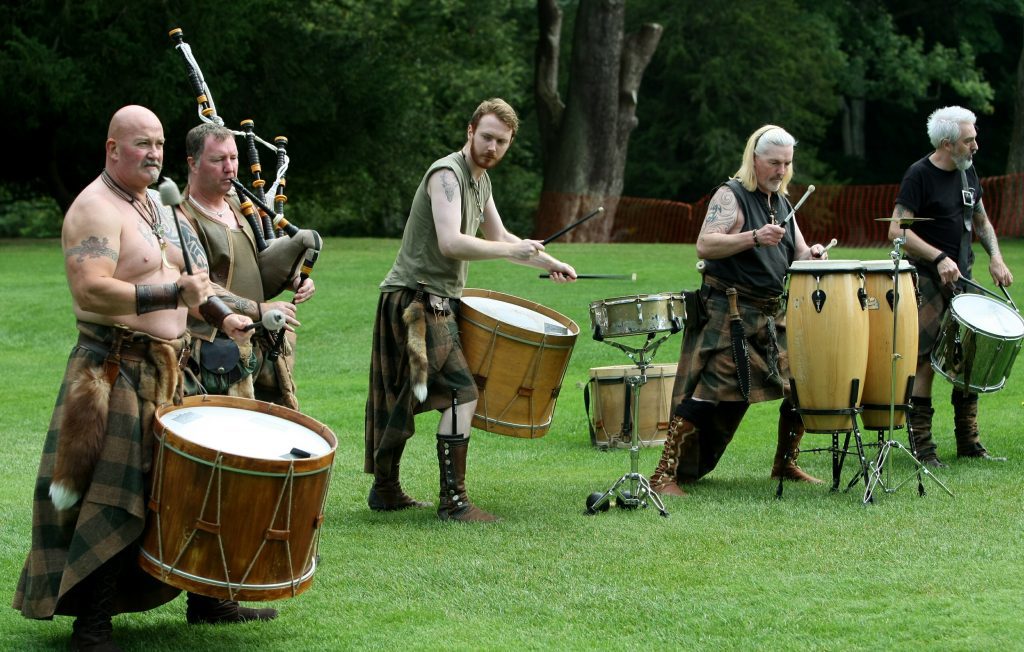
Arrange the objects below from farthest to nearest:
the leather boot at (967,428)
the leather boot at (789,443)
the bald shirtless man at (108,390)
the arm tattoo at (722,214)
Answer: the leather boot at (967,428)
the leather boot at (789,443)
the arm tattoo at (722,214)
the bald shirtless man at (108,390)

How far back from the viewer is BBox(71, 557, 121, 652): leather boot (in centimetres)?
461

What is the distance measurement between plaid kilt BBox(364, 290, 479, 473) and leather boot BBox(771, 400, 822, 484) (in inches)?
72.8

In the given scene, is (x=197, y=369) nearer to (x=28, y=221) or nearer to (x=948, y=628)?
(x=948, y=628)

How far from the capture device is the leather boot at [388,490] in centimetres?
702

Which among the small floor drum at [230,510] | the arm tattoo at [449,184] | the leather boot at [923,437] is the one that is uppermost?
the arm tattoo at [449,184]

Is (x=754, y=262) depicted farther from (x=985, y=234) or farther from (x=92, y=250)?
(x=92, y=250)

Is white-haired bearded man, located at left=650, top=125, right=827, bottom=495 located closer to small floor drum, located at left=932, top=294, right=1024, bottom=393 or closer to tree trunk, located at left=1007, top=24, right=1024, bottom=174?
small floor drum, located at left=932, top=294, right=1024, bottom=393

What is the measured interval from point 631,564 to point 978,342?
9.56ft

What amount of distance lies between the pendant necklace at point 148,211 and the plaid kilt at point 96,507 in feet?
1.11

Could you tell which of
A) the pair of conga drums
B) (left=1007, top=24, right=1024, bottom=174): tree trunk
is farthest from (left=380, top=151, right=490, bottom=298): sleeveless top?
(left=1007, top=24, right=1024, bottom=174): tree trunk

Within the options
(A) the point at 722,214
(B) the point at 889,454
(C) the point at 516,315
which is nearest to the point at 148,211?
(C) the point at 516,315

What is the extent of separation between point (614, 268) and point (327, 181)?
18.0 meters

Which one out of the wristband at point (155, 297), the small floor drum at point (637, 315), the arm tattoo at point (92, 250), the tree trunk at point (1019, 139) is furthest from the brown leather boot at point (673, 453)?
the tree trunk at point (1019, 139)

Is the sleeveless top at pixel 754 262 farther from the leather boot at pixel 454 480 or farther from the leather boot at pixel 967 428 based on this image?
the leather boot at pixel 967 428
